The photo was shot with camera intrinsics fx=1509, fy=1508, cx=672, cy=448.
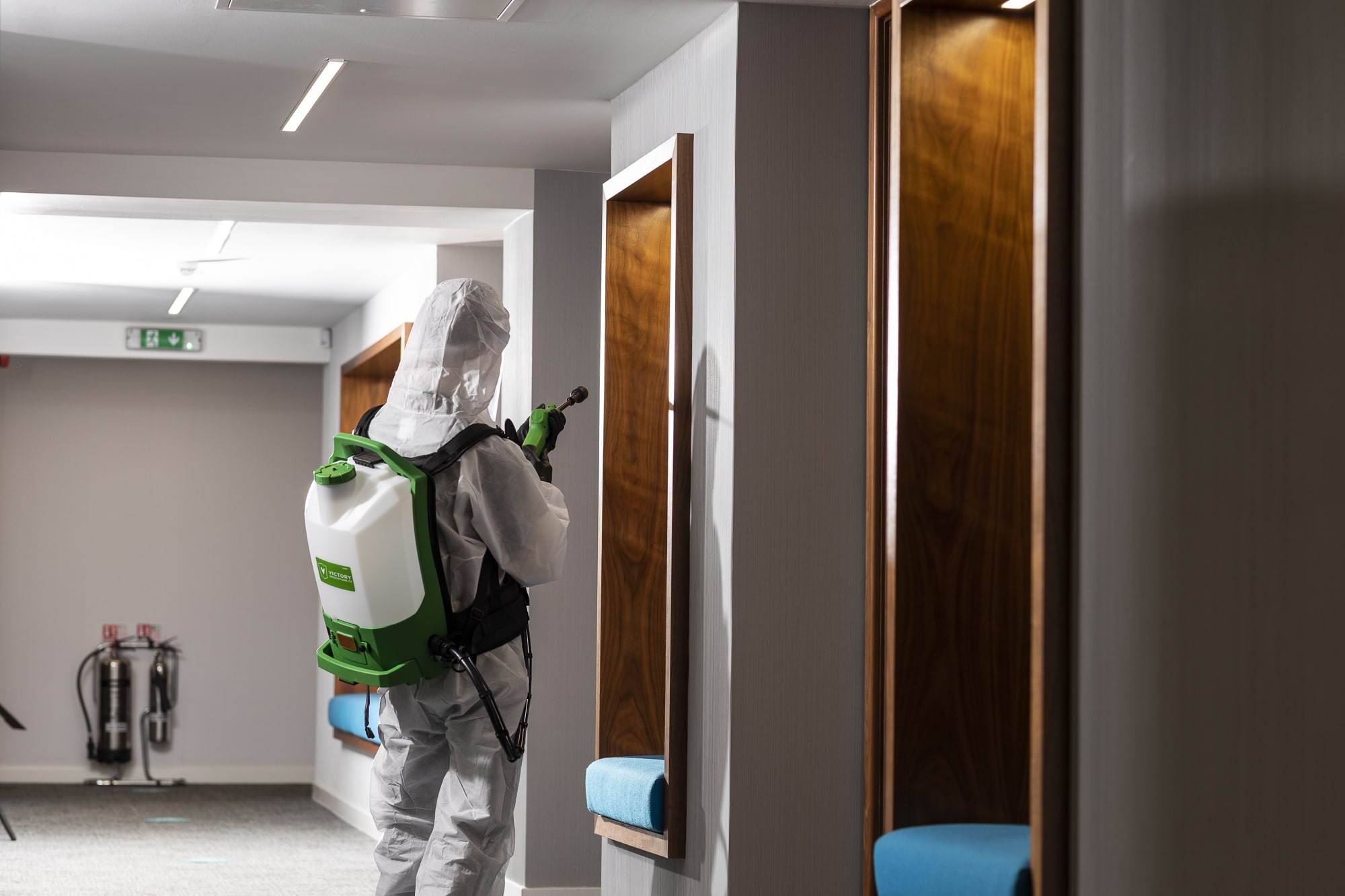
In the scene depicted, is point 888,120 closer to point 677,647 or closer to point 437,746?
point 677,647

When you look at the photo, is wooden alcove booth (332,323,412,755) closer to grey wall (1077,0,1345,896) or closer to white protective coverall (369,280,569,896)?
white protective coverall (369,280,569,896)

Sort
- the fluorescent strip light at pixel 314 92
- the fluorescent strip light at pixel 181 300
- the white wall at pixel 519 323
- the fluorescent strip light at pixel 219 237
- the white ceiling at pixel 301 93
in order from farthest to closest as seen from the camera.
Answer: the fluorescent strip light at pixel 181 300 < the fluorescent strip light at pixel 219 237 < the white wall at pixel 519 323 < the fluorescent strip light at pixel 314 92 < the white ceiling at pixel 301 93

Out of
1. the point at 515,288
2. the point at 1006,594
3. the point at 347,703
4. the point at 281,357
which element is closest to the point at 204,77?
the point at 515,288

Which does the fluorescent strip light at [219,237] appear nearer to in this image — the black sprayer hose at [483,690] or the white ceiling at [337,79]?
the white ceiling at [337,79]

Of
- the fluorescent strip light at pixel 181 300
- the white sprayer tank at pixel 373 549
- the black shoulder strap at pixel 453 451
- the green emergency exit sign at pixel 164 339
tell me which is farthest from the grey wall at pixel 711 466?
the green emergency exit sign at pixel 164 339

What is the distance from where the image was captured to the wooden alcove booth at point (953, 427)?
3.13m

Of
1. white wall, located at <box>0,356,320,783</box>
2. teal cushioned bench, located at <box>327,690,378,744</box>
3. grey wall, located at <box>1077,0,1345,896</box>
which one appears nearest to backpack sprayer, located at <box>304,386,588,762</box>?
grey wall, located at <box>1077,0,1345,896</box>

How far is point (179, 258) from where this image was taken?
23.5 feet

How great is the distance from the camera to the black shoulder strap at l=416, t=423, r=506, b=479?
3.41 m

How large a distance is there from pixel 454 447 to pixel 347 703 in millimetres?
4858

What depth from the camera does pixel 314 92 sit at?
173 inches

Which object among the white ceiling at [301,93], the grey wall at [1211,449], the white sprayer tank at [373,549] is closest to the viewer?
the grey wall at [1211,449]

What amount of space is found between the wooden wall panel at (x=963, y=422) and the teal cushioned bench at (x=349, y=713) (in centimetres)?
461

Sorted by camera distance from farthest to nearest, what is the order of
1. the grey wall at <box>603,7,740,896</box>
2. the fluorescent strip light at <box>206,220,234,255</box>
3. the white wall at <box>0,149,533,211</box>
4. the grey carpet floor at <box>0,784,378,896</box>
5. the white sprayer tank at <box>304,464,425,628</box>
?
the fluorescent strip light at <box>206,220,234,255</box>, the grey carpet floor at <box>0,784,378,896</box>, the white wall at <box>0,149,533,211</box>, the grey wall at <box>603,7,740,896</box>, the white sprayer tank at <box>304,464,425,628</box>
